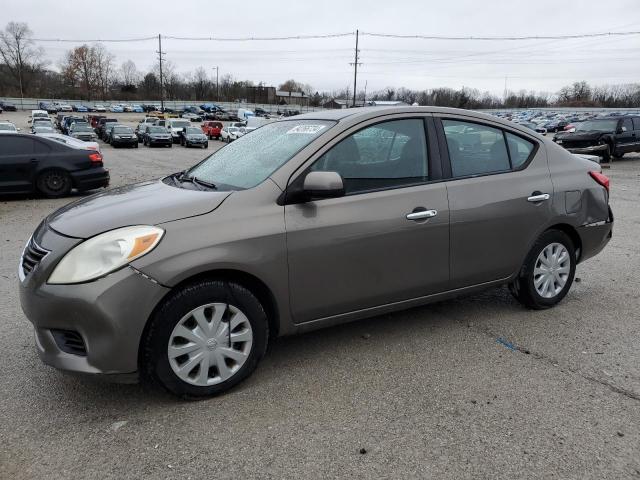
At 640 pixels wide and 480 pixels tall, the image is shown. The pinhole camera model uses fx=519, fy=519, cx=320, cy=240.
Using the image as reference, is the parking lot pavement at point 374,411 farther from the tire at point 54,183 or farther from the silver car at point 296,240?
the tire at point 54,183

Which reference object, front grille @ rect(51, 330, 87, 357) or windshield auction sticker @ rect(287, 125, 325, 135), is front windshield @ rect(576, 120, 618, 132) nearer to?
windshield auction sticker @ rect(287, 125, 325, 135)

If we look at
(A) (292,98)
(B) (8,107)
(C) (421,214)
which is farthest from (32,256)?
(A) (292,98)

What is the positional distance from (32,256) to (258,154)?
1.59 metres

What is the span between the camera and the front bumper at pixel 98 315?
271cm

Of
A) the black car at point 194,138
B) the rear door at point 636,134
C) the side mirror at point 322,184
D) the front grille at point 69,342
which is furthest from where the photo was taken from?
the black car at point 194,138

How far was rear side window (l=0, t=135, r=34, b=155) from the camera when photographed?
10.6 meters

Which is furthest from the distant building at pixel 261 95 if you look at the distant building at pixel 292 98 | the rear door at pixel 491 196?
the rear door at pixel 491 196

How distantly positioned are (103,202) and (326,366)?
1.84 metres

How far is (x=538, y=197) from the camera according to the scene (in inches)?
165

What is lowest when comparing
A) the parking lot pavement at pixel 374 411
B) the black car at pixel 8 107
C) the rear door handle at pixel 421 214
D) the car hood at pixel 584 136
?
the parking lot pavement at pixel 374 411

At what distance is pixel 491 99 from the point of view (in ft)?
409

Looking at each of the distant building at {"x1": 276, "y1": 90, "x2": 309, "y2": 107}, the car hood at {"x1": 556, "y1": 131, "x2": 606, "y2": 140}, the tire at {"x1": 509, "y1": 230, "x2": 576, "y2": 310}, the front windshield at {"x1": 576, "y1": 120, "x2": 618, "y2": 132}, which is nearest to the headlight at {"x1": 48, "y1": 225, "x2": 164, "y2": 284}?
the tire at {"x1": 509, "y1": 230, "x2": 576, "y2": 310}

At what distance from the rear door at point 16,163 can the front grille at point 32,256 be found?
28.9ft

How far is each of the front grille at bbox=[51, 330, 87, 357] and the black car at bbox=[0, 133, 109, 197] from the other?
30.7 ft
